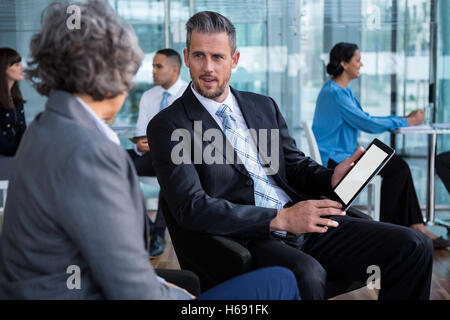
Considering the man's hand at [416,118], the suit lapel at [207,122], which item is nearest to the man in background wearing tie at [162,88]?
the man's hand at [416,118]

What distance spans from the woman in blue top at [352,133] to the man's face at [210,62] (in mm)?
1886

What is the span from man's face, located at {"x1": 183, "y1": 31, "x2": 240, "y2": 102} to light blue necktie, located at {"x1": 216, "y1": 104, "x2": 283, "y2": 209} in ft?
0.33

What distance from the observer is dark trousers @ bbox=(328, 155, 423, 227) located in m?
3.84

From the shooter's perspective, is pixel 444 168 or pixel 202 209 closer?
pixel 202 209

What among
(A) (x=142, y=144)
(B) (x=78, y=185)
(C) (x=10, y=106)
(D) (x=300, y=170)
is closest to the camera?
(B) (x=78, y=185)

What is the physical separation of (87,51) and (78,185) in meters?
0.30

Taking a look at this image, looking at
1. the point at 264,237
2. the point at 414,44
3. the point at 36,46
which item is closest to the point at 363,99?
the point at 414,44

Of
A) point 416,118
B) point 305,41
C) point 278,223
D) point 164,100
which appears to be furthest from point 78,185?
point 305,41

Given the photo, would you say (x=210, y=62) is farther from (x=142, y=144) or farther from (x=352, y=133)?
(x=352, y=133)

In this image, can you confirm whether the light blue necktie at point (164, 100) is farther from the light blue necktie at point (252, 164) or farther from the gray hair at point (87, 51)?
the gray hair at point (87, 51)

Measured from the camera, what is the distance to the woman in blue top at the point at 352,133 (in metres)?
3.79

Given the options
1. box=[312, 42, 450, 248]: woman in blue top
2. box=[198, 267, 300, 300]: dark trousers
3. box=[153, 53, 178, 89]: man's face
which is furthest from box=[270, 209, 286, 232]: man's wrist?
box=[153, 53, 178, 89]: man's face

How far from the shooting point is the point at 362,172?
1792 millimetres

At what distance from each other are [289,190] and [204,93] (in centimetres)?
52
